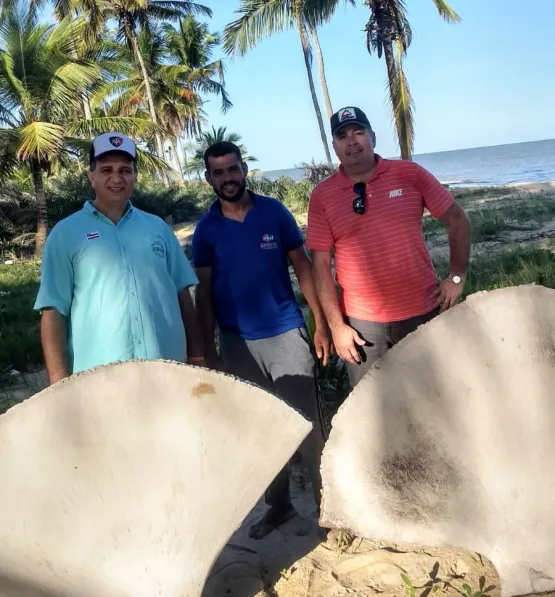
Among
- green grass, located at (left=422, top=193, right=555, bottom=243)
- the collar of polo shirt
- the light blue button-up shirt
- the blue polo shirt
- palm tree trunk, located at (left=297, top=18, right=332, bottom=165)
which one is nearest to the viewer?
the light blue button-up shirt

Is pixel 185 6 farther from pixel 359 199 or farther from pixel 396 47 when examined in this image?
pixel 359 199

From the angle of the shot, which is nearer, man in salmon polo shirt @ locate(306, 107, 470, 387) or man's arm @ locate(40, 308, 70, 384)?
man's arm @ locate(40, 308, 70, 384)

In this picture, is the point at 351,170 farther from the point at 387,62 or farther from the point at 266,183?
the point at 266,183

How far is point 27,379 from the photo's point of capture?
538 centimetres

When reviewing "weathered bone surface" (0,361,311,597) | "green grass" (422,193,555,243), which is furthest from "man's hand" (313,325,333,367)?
"green grass" (422,193,555,243)

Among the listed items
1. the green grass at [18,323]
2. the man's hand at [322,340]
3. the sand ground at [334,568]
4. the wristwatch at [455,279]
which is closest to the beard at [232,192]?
the man's hand at [322,340]

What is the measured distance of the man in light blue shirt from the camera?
2.09 metres

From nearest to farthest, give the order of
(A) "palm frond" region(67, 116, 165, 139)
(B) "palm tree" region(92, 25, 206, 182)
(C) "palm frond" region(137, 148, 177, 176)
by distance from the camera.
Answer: (A) "palm frond" region(67, 116, 165, 139) → (C) "palm frond" region(137, 148, 177, 176) → (B) "palm tree" region(92, 25, 206, 182)

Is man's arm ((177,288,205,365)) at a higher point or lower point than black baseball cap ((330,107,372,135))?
lower

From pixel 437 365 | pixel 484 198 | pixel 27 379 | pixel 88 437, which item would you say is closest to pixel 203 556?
pixel 88 437

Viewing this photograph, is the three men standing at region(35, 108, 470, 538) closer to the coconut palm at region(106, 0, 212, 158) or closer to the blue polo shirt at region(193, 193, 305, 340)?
the blue polo shirt at region(193, 193, 305, 340)

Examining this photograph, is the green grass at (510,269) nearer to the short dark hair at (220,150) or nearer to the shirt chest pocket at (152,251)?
the short dark hair at (220,150)

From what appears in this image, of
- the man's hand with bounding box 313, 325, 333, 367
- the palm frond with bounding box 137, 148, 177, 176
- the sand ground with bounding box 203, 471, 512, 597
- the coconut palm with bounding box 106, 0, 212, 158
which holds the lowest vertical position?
the sand ground with bounding box 203, 471, 512, 597

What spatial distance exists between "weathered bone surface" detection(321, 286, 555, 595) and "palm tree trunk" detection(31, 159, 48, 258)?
49.2 ft
